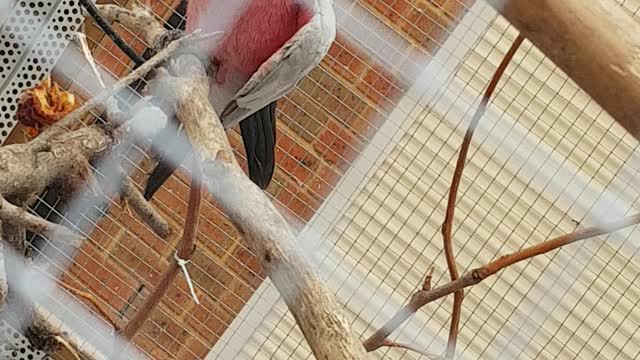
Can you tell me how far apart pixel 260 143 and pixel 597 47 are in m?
0.42

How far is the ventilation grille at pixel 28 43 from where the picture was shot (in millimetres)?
617

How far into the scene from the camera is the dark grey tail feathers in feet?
2.27

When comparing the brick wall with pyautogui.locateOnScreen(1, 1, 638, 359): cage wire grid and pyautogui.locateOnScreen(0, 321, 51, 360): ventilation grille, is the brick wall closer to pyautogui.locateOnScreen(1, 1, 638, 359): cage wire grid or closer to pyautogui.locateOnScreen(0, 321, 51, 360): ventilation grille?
pyautogui.locateOnScreen(1, 1, 638, 359): cage wire grid

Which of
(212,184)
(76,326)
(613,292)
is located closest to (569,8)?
(212,184)

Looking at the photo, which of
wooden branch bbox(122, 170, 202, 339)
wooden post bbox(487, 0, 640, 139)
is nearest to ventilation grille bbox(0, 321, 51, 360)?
wooden branch bbox(122, 170, 202, 339)

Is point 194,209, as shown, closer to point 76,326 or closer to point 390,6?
point 76,326

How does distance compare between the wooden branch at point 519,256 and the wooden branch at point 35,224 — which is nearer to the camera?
the wooden branch at point 35,224

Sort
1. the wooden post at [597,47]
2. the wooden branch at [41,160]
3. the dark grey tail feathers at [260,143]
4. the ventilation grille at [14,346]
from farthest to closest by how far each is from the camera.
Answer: the dark grey tail feathers at [260,143]
the ventilation grille at [14,346]
the wooden branch at [41,160]
the wooden post at [597,47]

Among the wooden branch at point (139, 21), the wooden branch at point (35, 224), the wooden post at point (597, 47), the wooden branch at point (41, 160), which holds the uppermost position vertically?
the wooden post at point (597, 47)

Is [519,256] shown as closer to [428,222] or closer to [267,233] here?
[267,233]

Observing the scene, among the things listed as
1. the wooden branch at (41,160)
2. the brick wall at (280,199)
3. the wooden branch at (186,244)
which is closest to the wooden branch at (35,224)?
the wooden branch at (41,160)

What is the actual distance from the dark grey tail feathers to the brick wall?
34 cm

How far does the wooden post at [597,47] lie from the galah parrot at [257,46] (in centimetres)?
29

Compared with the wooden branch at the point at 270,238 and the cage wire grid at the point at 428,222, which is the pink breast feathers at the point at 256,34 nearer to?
the wooden branch at the point at 270,238
